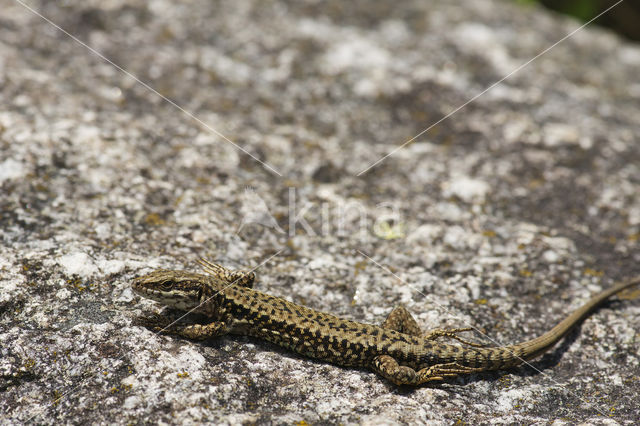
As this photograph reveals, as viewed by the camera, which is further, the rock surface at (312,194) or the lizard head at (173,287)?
the lizard head at (173,287)

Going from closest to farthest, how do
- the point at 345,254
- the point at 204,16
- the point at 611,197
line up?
the point at 345,254 → the point at 611,197 → the point at 204,16

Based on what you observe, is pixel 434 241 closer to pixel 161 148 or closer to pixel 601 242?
pixel 601 242

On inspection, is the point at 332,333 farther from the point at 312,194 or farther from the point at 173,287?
the point at 312,194

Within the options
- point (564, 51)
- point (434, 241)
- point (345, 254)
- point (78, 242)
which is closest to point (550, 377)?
point (434, 241)

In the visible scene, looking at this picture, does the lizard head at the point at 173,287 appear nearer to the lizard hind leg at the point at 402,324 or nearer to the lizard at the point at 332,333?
the lizard at the point at 332,333

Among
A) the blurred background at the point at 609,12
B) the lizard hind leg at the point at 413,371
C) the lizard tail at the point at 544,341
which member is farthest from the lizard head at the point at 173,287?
the blurred background at the point at 609,12

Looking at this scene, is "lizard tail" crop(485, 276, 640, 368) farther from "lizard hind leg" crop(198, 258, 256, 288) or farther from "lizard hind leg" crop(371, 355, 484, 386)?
"lizard hind leg" crop(198, 258, 256, 288)
